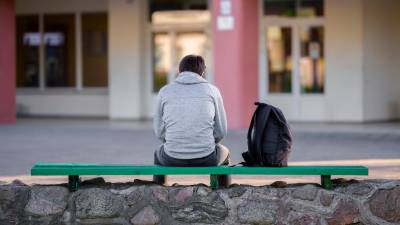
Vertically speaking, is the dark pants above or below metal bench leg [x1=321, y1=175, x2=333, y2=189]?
above

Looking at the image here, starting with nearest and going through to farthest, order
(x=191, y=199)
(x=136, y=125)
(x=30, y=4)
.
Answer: (x=191, y=199) < (x=136, y=125) < (x=30, y=4)

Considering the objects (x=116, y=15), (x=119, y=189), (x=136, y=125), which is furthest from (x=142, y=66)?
(x=119, y=189)

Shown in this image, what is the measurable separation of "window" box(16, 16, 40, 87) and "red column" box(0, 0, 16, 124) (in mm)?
3489

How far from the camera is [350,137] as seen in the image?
15258 mm

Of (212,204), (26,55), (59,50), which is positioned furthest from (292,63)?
(212,204)

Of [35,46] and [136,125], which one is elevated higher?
[35,46]

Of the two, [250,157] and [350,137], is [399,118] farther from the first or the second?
[250,157]

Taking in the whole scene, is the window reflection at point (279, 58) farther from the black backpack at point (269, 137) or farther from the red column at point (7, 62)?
the black backpack at point (269, 137)

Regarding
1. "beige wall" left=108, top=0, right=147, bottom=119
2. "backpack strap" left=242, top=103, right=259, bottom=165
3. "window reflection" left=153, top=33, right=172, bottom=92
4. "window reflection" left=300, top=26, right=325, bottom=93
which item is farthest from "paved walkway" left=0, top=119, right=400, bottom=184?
"backpack strap" left=242, top=103, right=259, bottom=165

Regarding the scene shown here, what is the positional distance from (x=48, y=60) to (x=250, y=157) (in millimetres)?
16181

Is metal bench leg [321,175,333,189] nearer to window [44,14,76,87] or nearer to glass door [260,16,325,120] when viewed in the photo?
glass door [260,16,325,120]

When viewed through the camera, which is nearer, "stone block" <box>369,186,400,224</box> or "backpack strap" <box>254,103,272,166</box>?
"backpack strap" <box>254,103,272,166</box>

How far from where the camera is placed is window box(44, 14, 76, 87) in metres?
22.2

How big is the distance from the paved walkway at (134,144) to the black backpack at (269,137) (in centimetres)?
227
